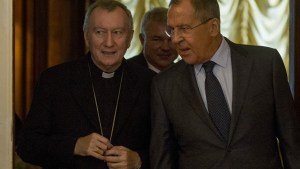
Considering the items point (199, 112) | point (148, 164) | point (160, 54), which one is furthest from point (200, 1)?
point (160, 54)

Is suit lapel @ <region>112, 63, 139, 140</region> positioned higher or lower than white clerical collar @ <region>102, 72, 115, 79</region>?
lower

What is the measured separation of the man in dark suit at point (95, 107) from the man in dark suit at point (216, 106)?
123mm

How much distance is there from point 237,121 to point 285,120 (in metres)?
0.23

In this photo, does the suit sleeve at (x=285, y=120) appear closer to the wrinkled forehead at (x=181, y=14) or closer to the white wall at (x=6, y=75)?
the wrinkled forehead at (x=181, y=14)

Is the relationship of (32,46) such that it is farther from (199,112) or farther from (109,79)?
(199,112)

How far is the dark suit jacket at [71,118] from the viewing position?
105 inches

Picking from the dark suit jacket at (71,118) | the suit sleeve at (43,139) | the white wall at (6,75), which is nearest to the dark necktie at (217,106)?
the dark suit jacket at (71,118)

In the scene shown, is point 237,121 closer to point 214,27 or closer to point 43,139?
point 214,27

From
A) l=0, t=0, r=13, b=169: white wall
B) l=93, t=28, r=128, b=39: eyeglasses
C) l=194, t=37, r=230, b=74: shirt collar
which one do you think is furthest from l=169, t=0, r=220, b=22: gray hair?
l=0, t=0, r=13, b=169: white wall

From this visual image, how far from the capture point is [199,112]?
2652mm

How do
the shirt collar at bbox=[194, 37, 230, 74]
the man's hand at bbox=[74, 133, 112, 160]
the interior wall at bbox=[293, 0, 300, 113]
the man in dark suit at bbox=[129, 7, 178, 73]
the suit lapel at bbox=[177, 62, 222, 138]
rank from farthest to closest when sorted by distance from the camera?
the interior wall at bbox=[293, 0, 300, 113]
the man in dark suit at bbox=[129, 7, 178, 73]
the shirt collar at bbox=[194, 37, 230, 74]
the suit lapel at bbox=[177, 62, 222, 138]
the man's hand at bbox=[74, 133, 112, 160]

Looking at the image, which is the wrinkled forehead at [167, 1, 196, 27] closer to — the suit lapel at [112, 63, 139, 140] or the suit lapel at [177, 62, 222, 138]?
the suit lapel at [177, 62, 222, 138]

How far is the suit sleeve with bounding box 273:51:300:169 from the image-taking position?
2.66 m

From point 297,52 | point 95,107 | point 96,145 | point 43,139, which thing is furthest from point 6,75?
point 297,52
